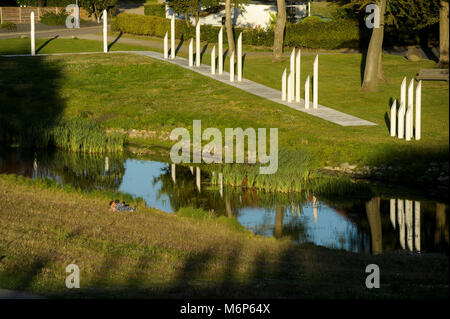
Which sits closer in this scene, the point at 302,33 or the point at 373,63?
the point at 373,63

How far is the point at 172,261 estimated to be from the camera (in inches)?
484

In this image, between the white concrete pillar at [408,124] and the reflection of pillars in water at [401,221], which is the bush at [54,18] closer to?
the white concrete pillar at [408,124]

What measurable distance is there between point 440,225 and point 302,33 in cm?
3287

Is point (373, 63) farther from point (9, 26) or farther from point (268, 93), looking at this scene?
point (9, 26)

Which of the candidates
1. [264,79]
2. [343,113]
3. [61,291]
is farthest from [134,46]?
[61,291]

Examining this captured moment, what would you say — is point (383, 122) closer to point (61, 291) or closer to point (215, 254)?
point (215, 254)

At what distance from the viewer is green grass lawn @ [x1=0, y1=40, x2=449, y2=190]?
2488 centimetres

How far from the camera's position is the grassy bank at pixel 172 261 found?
10352mm

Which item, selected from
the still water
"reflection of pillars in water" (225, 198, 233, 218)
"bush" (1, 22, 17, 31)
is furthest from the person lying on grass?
"bush" (1, 22, 17, 31)

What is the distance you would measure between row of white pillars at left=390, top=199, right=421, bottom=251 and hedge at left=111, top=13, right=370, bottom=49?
28.7 meters

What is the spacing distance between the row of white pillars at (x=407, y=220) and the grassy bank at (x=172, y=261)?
2095mm

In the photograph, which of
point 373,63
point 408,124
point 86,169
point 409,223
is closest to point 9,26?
point 373,63

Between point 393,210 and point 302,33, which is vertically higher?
point 302,33

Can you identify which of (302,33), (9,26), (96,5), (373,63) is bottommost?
(373,63)
